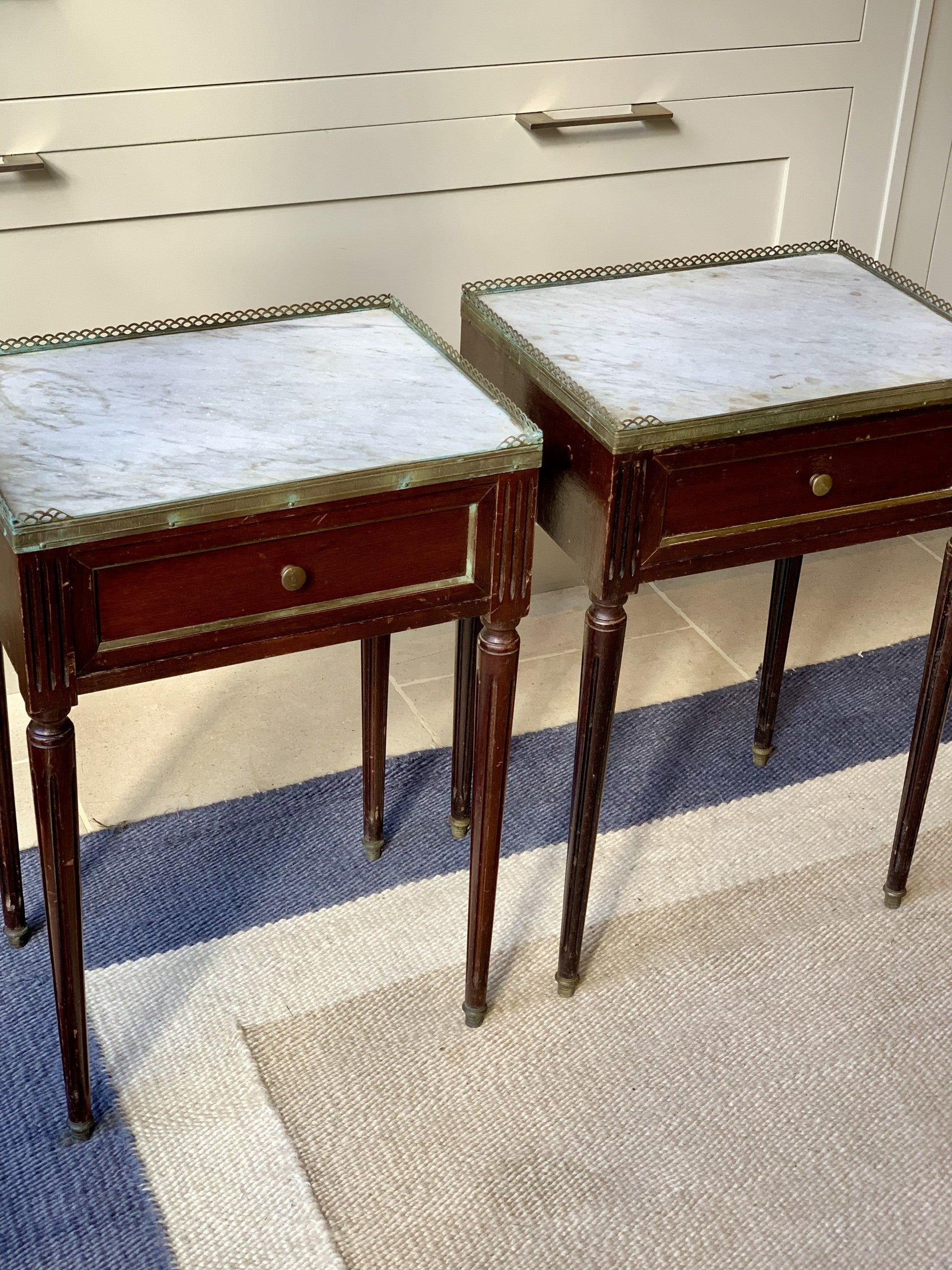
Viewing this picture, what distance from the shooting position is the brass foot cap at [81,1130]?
1.57 m

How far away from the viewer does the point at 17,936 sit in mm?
1842

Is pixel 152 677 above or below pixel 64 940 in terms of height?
above

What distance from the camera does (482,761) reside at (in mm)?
1553

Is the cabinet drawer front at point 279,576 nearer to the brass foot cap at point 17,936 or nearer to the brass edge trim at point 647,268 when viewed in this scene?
the brass edge trim at point 647,268

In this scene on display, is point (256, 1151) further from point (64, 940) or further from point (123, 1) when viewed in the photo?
point (123, 1)

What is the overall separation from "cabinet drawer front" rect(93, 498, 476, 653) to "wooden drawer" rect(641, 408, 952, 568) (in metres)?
0.22

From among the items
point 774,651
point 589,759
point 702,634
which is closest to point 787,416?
point 589,759

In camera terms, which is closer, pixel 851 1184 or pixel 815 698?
pixel 851 1184

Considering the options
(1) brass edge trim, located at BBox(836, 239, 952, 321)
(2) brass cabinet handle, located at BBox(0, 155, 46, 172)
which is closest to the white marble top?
(2) brass cabinet handle, located at BBox(0, 155, 46, 172)

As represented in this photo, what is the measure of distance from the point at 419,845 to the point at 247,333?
2.55ft

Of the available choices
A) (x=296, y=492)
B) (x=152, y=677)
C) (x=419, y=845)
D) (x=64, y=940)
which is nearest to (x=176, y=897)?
(x=419, y=845)

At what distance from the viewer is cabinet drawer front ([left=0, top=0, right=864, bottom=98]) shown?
74.7 inches

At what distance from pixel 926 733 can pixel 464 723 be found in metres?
0.59

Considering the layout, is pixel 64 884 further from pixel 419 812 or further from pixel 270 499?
pixel 419 812
